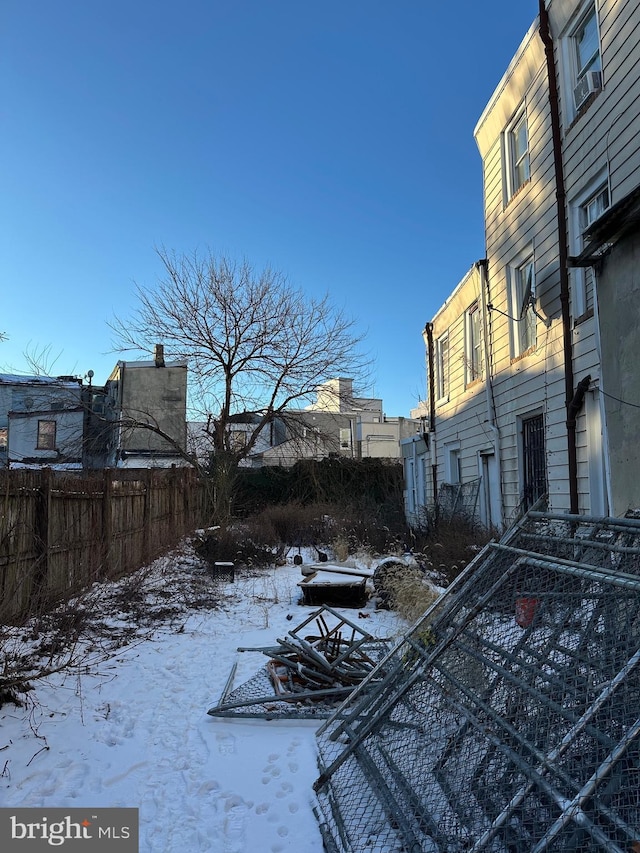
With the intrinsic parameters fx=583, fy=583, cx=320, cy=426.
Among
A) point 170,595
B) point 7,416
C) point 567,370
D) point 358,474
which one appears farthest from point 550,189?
point 7,416

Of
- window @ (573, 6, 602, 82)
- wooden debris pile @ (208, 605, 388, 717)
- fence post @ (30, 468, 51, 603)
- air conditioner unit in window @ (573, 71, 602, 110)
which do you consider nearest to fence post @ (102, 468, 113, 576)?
fence post @ (30, 468, 51, 603)

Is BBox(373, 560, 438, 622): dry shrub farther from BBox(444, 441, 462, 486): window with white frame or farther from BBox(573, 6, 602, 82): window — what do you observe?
BBox(573, 6, 602, 82): window

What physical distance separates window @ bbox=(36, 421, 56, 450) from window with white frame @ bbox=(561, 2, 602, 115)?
1001 inches

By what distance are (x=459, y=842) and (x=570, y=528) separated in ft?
6.65

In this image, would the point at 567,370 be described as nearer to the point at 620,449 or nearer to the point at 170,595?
the point at 620,449

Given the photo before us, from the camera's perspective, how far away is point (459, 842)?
2582 millimetres

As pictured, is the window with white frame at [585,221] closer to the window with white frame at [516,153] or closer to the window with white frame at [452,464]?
the window with white frame at [516,153]

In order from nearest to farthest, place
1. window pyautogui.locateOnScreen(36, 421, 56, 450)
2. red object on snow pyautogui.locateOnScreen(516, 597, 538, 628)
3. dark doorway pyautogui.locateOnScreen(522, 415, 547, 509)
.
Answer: red object on snow pyautogui.locateOnScreen(516, 597, 538, 628) < dark doorway pyautogui.locateOnScreen(522, 415, 547, 509) < window pyautogui.locateOnScreen(36, 421, 56, 450)

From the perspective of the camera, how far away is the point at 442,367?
603 inches

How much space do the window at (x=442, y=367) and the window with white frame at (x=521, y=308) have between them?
14.9 ft

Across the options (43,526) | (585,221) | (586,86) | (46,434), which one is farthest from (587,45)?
(46,434)

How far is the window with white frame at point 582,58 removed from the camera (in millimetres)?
7691

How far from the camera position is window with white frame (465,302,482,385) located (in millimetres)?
12141

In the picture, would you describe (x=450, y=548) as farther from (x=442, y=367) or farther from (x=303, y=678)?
(x=442, y=367)
